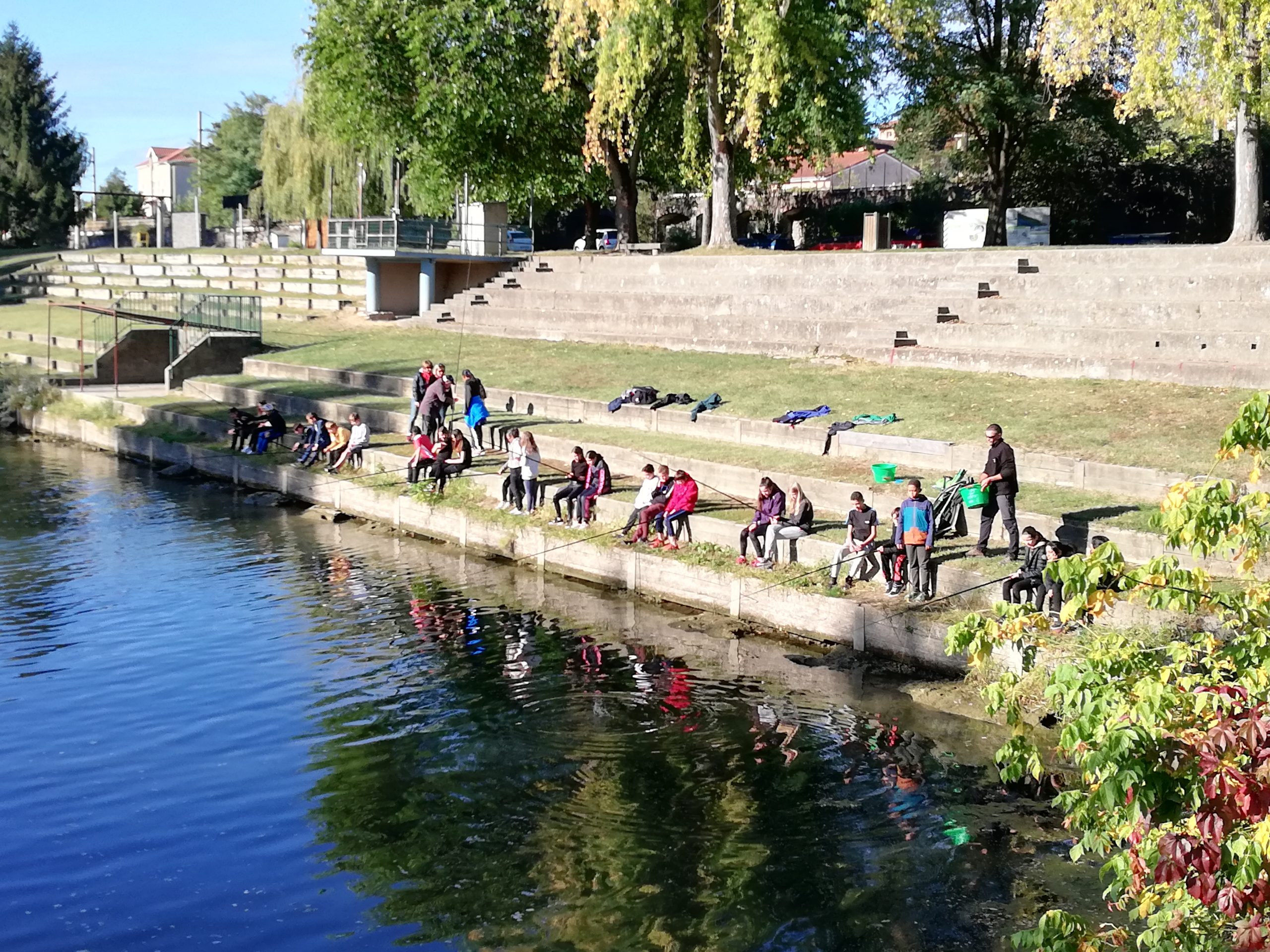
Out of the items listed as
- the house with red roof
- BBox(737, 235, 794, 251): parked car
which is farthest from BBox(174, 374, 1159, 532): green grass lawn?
the house with red roof

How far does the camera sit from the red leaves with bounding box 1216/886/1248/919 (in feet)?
20.2

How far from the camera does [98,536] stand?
81.1 feet

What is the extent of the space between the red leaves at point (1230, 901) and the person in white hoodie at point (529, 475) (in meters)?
17.9

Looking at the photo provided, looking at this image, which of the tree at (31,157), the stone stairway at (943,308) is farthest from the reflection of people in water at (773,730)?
the tree at (31,157)

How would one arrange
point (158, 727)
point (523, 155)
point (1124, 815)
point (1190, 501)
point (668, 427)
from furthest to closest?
point (523, 155), point (668, 427), point (158, 727), point (1190, 501), point (1124, 815)

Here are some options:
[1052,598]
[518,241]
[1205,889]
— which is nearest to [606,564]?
[1052,598]

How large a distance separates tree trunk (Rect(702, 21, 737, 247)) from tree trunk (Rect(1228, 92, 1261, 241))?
13.7 m

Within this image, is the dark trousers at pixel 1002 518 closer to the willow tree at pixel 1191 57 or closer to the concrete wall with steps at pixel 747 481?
the concrete wall with steps at pixel 747 481

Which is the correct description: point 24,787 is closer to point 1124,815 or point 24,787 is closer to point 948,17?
point 1124,815

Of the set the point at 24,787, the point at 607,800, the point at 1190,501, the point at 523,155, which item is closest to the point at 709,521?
the point at 607,800

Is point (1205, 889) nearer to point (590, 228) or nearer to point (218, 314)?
point (218, 314)

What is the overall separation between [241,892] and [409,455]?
16.6 metres

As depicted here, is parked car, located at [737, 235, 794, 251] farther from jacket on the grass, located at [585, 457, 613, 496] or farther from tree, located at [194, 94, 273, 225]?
tree, located at [194, 94, 273, 225]

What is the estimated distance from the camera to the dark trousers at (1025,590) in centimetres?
1656
